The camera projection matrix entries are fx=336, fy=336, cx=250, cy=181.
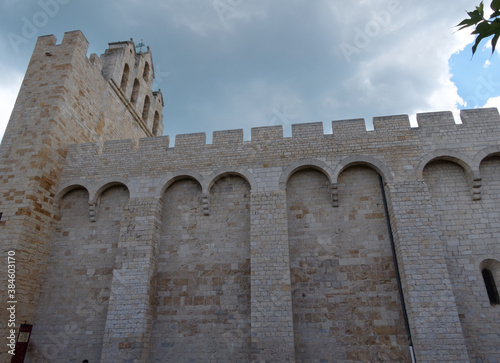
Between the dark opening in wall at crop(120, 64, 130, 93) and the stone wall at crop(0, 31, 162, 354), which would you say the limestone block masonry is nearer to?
the stone wall at crop(0, 31, 162, 354)

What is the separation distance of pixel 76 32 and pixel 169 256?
9.35 m

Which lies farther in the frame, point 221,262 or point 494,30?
point 221,262

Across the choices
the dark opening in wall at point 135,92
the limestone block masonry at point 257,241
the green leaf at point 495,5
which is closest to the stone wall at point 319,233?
the limestone block masonry at point 257,241

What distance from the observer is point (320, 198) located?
9.54 metres

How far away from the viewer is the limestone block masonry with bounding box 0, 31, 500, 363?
792cm

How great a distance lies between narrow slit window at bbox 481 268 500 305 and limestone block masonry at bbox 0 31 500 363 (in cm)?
2

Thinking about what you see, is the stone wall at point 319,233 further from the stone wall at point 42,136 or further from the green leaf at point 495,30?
the green leaf at point 495,30

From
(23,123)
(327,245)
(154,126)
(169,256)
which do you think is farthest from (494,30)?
(154,126)

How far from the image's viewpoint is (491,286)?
816 centimetres

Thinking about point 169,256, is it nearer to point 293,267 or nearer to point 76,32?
point 293,267

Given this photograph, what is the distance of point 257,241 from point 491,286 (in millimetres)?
5794

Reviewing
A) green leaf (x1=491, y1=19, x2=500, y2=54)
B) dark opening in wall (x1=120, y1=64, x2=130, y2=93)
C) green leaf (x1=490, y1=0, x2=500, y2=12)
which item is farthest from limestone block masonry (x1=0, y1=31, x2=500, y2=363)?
green leaf (x1=490, y1=0, x2=500, y2=12)

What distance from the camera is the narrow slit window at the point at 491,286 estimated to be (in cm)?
805

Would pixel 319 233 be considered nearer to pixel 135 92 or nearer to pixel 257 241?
pixel 257 241
